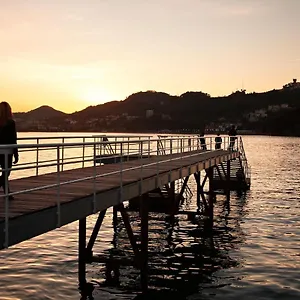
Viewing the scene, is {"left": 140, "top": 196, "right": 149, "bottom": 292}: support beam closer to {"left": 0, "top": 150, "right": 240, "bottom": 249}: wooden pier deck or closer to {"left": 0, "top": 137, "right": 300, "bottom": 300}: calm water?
{"left": 0, "top": 137, "right": 300, "bottom": 300}: calm water

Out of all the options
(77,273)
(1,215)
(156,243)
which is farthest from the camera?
(156,243)

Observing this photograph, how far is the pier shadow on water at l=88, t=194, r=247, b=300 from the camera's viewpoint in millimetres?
14266

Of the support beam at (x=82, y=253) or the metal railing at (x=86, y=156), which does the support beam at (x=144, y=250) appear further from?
the support beam at (x=82, y=253)

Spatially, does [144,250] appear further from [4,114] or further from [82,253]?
[4,114]

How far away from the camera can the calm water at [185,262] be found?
1396 cm

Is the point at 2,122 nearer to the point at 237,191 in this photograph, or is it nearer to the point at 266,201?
the point at 266,201

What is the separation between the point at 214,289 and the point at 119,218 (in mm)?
10449

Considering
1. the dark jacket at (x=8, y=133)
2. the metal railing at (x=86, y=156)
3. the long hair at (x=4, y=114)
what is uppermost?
the long hair at (x=4, y=114)

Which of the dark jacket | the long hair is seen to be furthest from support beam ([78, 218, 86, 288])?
the long hair

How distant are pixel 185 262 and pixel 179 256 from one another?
0.80 metres

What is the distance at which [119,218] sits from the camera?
24172 mm

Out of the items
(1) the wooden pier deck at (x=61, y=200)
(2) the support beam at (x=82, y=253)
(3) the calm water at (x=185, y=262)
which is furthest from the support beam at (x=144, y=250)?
(2) the support beam at (x=82, y=253)

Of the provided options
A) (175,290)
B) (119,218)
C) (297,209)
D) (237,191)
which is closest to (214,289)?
(175,290)

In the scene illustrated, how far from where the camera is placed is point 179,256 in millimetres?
17781
